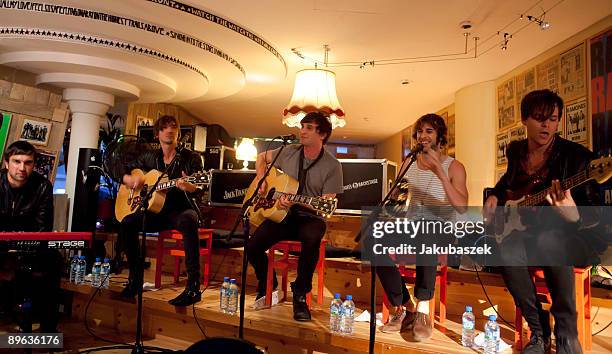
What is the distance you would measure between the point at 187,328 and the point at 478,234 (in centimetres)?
228

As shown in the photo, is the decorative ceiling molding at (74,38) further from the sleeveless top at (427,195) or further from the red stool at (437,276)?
the red stool at (437,276)

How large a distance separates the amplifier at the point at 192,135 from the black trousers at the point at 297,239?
3051 millimetres

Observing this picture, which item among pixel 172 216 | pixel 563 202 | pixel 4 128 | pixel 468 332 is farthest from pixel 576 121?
pixel 4 128

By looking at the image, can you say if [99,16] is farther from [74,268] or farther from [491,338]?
[491,338]

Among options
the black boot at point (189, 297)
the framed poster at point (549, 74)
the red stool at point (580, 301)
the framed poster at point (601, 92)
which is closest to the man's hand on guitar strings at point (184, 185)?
the black boot at point (189, 297)

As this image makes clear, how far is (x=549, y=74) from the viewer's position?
4.39 metres

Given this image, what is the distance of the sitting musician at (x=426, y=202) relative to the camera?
2279 millimetres

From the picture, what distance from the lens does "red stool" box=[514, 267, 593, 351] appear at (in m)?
2.22

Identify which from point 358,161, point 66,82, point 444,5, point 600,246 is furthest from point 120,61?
point 600,246

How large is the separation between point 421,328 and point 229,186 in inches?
104

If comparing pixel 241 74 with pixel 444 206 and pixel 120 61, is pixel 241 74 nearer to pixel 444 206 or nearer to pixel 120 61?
pixel 120 61

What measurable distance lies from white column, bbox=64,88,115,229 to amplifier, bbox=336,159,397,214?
2974mm

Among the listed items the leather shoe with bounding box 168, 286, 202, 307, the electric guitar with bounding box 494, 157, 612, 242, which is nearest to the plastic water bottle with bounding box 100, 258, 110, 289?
the leather shoe with bounding box 168, 286, 202, 307

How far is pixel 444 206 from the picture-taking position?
8.01ft
